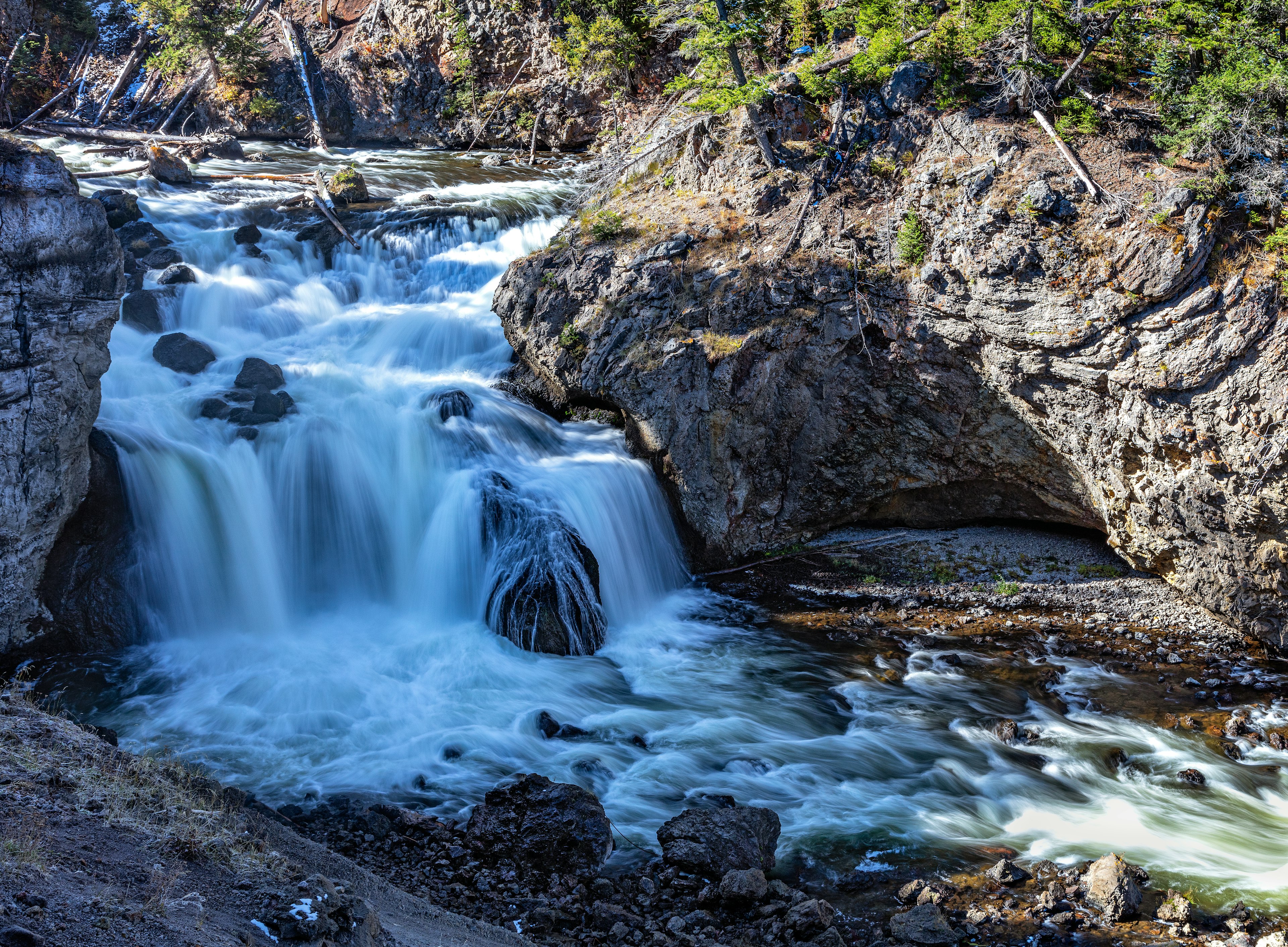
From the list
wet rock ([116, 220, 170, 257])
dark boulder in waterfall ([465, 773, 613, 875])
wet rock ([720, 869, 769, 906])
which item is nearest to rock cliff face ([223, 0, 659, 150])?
wet rock ([116, 220, 170, 257])

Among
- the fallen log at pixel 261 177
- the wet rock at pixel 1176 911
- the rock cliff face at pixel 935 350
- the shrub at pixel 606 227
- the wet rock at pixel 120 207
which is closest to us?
the wet rock at pixel 1176 911

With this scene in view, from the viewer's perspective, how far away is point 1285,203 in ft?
31.8

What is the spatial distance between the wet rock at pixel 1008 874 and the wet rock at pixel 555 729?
4.02m

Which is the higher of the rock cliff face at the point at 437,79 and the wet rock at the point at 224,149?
the rock cliff face at the point at 437,79

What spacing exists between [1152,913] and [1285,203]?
8.08m

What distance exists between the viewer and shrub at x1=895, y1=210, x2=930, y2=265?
463 inches

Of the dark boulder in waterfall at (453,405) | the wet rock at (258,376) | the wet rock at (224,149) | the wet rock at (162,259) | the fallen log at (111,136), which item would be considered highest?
the fallen log at (111,136)

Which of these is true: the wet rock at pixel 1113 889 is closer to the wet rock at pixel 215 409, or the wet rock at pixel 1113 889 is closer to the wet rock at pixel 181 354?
the wet rock at pixel 215 409

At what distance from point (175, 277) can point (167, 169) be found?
493 cm

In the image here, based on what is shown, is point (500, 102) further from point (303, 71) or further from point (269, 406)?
point (269, 406)

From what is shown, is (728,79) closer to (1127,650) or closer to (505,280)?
(505,280)

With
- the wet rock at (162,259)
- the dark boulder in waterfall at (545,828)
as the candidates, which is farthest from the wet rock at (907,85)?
the wet rock at (162,259)

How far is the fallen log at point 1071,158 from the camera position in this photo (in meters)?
10.6

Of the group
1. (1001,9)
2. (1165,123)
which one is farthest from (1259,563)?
(1001,9)
